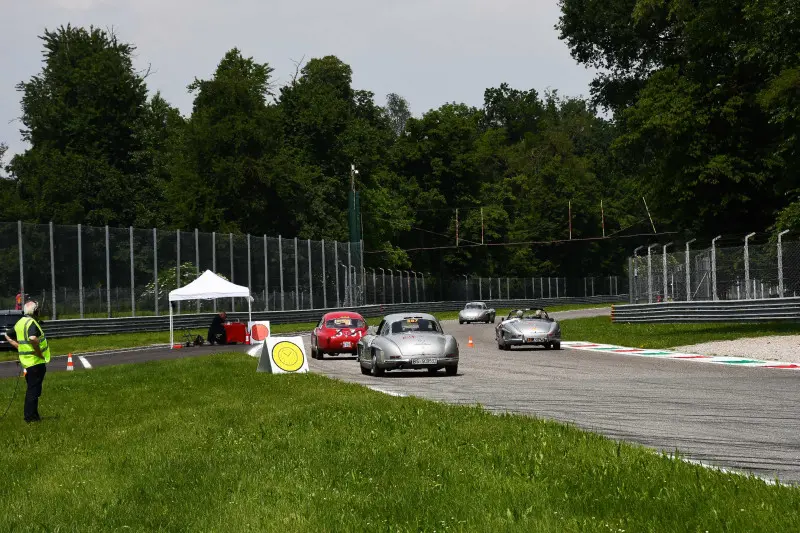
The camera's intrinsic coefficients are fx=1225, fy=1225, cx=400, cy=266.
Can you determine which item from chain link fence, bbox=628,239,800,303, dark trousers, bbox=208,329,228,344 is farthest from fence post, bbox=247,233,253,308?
chain link fence, bbox=628,239,800,303

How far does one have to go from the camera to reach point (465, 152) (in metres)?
118

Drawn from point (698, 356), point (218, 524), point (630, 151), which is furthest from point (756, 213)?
point (218, 524)

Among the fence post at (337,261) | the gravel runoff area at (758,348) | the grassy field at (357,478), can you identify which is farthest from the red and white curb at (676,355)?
the fence post at (337,261)

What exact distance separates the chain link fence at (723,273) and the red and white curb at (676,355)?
6279 millimetres

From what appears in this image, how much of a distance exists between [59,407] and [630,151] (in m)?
39.0

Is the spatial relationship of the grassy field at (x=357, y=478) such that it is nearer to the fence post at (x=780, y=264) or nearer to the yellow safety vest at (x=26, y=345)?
the yellow safety vest at (x=26, y=345)

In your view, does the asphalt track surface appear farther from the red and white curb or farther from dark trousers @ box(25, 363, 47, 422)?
dark trousers @ box(25, 363, 47, 422)

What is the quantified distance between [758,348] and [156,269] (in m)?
28.8

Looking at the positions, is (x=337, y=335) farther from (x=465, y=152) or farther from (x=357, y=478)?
(x=465, y=152)

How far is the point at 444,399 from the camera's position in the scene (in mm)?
18734

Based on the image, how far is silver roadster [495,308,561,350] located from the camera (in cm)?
3681

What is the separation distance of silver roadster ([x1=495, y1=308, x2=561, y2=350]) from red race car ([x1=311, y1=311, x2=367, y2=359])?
468cm

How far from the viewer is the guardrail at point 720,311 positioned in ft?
136

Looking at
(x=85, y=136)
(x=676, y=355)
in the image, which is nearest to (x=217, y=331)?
(x=676, y=355)
